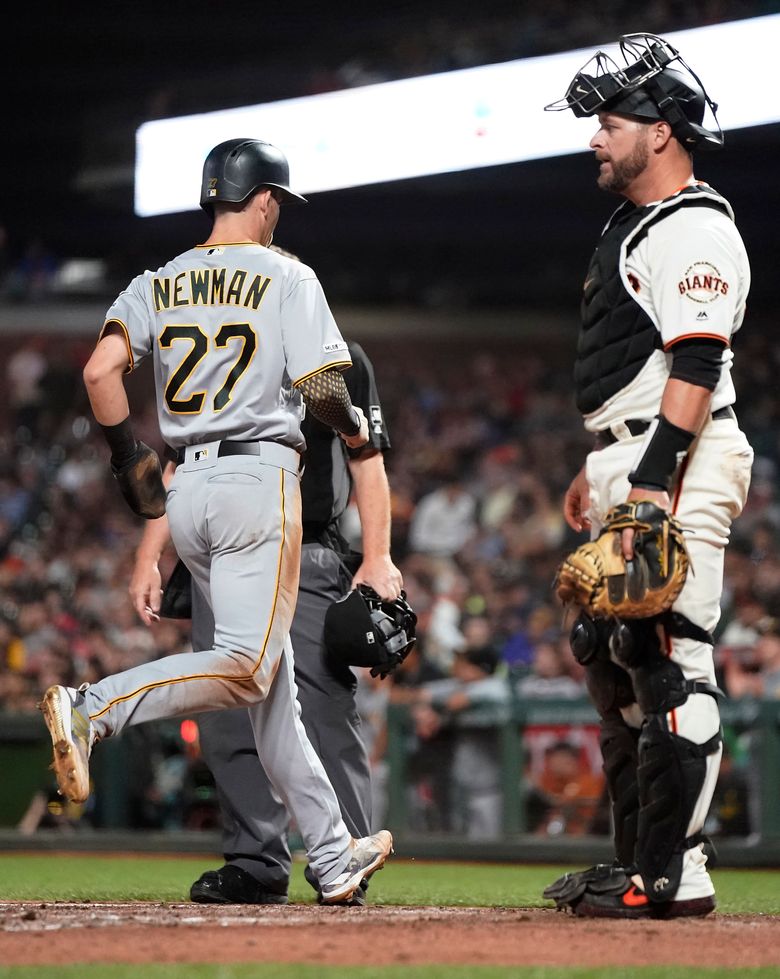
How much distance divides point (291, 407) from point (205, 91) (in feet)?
40.6

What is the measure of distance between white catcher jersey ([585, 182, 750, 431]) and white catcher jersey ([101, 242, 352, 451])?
0.70 meters

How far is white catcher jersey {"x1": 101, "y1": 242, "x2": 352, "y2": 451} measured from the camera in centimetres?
351

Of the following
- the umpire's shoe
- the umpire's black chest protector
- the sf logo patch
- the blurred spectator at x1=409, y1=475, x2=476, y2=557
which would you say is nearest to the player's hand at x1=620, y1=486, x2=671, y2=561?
the umpire's black chest protector

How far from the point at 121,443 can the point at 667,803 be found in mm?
1584

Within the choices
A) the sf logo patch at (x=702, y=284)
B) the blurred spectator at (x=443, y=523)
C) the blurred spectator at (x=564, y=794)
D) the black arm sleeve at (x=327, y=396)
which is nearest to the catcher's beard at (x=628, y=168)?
the sf logo patch at (x=702, y=284)

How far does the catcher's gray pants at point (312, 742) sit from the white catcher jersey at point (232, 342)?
2.17ft

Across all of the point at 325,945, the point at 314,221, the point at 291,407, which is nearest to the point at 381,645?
the point at 291,407

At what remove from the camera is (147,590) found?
3957 millimetres

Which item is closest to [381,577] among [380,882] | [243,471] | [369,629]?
[369,629]

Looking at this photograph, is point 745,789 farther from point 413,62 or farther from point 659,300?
point 413,62

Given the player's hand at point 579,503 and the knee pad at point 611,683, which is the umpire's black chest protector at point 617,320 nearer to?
the player's hand at point 579,503

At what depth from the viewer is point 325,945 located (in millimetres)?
2689

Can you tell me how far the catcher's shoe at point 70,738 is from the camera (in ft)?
10.2

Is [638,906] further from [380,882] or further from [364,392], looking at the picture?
[380,882]
